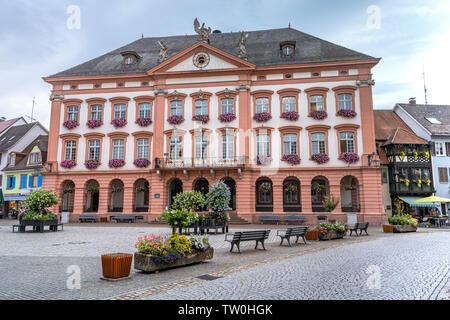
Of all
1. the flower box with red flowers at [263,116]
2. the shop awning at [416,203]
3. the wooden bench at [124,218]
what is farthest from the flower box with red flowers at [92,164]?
the shop awning at [416,203]

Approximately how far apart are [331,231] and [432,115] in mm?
27530

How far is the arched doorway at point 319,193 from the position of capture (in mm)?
30359

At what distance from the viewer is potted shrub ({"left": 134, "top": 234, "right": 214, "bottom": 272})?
30.7 feet

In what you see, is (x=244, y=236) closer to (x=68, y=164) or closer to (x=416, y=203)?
(x=416, y=203)

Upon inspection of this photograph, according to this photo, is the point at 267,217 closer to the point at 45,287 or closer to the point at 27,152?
the point at 45,287

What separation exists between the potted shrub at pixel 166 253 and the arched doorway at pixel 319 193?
69.8ft

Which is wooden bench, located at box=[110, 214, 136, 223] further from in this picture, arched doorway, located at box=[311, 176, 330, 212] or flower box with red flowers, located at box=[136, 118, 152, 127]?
arched doorway, located at box=[311, 176, 330, 212]

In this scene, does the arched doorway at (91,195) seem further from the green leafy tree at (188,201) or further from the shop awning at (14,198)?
the green leafy tree at (188,201)

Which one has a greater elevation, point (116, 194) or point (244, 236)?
point (116, 194)

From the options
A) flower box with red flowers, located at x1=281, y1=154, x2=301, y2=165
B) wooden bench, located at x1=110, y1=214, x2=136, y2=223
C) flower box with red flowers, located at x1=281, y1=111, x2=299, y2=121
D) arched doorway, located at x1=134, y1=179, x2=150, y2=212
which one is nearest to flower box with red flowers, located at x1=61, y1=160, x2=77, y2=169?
arched doorway, located at x1=134, y1=179, x2=150, y2=212

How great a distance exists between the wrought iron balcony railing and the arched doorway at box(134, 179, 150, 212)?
3845mm

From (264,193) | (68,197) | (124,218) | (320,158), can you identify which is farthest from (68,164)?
(320,158)

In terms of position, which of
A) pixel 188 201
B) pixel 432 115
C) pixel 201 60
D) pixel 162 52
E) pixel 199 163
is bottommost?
pixel 188 201

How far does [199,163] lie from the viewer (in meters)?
30.2
